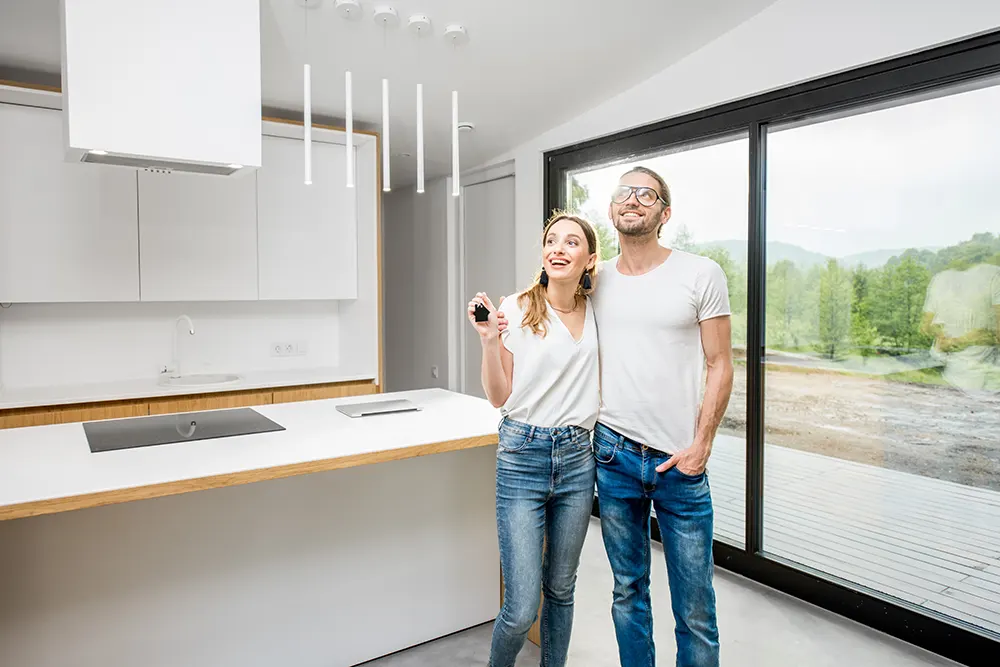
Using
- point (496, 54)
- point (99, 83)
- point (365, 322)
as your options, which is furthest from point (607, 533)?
point (365, 322)

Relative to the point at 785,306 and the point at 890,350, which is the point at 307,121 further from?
the point at 890,350

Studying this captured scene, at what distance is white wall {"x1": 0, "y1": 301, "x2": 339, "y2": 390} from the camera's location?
3383 millimetres

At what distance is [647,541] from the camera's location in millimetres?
1841

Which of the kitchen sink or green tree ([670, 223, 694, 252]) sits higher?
green tree ([670, 223, 694, 252])

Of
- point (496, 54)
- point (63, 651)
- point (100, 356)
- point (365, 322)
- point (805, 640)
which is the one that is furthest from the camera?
point (365, 322)

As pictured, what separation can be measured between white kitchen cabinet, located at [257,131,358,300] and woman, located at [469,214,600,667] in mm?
2410

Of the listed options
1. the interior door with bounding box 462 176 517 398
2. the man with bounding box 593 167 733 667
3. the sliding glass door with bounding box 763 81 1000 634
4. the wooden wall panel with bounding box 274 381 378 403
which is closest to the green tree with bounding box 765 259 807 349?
the sliding glass door with bounding box 763 81 1000 634

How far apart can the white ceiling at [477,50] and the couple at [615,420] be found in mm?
1457

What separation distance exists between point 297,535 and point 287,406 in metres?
0.59

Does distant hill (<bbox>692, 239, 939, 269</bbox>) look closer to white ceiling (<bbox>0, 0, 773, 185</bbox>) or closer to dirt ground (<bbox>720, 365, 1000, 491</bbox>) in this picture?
dirt ground (<bbox>720, 365, 1000, 491</bbox>)

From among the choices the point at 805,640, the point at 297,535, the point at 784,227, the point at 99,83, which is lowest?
the point at 805,640

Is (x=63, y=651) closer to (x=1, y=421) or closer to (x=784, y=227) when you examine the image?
(x=1, y=421)

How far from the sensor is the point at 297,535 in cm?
207

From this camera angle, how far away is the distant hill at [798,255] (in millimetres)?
2590
